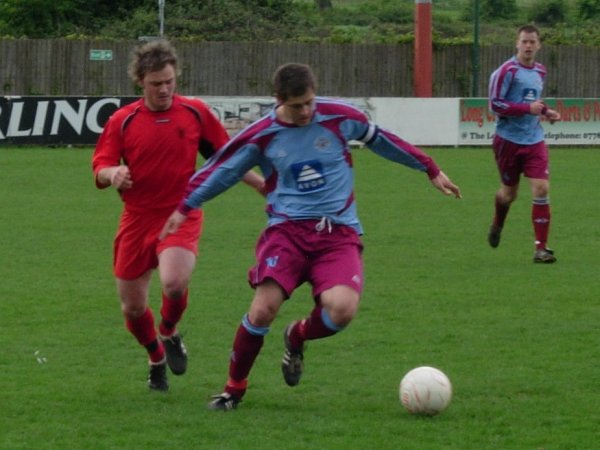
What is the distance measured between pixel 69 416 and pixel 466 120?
1995 cm

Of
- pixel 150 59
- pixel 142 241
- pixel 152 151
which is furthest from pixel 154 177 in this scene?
pixel 150 59

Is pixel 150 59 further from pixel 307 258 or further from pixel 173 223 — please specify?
pixel 307 258

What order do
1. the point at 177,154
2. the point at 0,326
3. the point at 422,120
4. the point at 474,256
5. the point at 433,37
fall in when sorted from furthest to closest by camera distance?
the point at 433,37 < the point at 422,120 < the point at 474,256 < the point at 0,326 < the point at 177,154

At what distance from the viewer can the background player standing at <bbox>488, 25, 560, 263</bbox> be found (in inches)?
471

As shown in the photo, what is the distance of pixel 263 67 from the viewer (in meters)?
29.9

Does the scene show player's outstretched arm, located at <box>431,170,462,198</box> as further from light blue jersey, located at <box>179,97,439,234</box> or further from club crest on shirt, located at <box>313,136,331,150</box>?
club crest on shirt, located at <box>313,136,331,150</box>

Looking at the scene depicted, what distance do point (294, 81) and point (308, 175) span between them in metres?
0.51

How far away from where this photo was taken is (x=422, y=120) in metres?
25.4

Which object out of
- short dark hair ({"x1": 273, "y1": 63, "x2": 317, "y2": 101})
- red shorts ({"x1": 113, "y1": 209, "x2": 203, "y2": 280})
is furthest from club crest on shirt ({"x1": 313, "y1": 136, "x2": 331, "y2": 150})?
red shorts ({"x1": 113, "y1": 209, "x2": 203, "y2": 280})

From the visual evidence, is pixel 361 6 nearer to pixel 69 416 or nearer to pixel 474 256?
pixel 474 256

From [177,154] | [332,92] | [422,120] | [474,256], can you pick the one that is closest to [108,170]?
[177,154]

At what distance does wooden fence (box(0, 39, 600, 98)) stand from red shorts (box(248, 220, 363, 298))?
2262 cm

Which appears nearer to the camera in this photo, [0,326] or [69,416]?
[69,416]

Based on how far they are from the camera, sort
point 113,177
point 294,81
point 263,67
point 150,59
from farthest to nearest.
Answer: point 263,67, point 150,59, point 113,177, point 294,81
